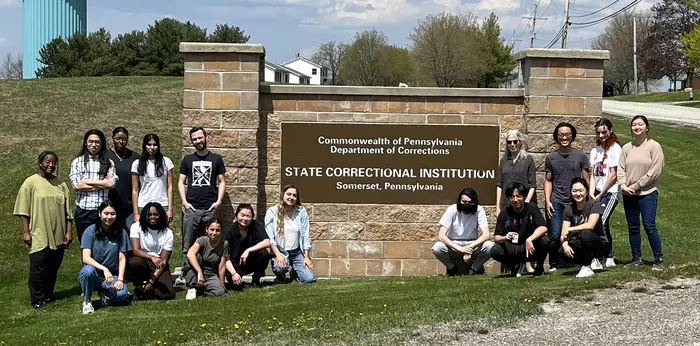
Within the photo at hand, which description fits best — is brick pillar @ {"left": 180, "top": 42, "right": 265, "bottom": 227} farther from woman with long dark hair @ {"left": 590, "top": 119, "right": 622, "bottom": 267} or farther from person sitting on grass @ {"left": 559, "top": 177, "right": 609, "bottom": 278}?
woman with long dark hair @ {"left": 590, "top": 119, "right": 622, "bottom": 267}

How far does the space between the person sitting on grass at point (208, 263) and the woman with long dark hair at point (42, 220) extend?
1482mm

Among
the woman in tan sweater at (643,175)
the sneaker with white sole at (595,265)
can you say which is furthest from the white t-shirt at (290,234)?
the woman in tan sweater at (643,175)

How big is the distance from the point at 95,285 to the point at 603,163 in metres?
5.74

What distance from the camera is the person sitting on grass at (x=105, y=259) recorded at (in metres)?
8.12

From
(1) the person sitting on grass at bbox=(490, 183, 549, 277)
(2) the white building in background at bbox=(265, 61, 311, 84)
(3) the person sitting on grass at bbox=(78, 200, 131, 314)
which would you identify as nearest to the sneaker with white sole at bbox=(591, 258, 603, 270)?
(1) the person sitting on grass at bbox=(490, 183, 549, 277)

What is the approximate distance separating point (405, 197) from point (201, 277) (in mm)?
2956

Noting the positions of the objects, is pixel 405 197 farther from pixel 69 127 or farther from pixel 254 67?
pixel 69 127

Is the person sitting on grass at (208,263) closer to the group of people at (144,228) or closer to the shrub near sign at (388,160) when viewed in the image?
the group of people at (144,228)

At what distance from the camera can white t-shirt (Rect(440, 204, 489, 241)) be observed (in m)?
9.23

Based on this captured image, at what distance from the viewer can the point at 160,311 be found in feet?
25.7

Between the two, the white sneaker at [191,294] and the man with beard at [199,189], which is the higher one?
the man with beard at [199,189]

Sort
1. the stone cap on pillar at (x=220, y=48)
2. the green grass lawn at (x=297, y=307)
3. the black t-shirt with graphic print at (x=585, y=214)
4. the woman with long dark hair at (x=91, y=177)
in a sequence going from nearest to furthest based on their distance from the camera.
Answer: the green grass lawn at (x=297, y=307) < the black t-shirt with graphic print at (x=585, y=214) < the woman with long dark hair at (x=91, y=177) < the stone cap on pillar at (x=220, y=48)

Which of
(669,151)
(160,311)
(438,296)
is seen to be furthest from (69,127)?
(669,151)

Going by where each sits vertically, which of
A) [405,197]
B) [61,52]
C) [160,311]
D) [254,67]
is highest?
[61,52]
